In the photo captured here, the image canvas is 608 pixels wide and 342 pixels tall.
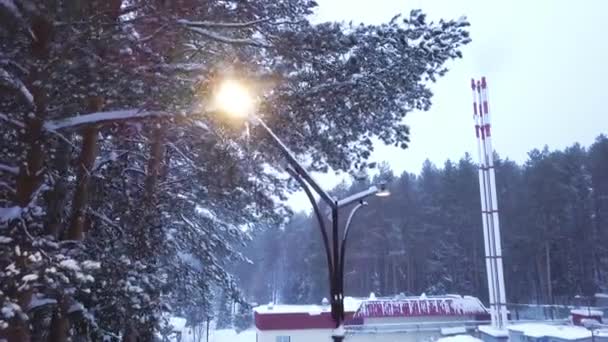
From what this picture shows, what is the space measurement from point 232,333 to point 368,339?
25.1 m

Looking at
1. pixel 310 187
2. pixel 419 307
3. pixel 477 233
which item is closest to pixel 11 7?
pixel 310 187

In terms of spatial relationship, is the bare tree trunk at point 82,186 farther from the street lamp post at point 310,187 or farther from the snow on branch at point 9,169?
the street lamp post at point 310,187

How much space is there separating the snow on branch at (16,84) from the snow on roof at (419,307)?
23592mm

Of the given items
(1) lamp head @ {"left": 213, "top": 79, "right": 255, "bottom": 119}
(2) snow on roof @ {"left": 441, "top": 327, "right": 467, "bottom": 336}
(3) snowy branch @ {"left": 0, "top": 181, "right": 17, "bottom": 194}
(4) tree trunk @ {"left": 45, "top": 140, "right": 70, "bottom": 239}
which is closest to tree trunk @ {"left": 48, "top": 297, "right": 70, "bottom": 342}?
(4) tree trunk @ {"left": 45, "top": 140, "right": 70, "bottom": 239}

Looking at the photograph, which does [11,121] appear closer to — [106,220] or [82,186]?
[82,186]

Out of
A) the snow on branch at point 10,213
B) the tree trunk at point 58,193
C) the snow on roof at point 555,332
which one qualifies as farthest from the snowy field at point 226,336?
the snow on branch at point 10,213

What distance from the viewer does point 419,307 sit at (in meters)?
27.4

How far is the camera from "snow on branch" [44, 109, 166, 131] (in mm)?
5082

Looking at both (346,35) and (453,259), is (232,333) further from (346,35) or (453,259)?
(346,35)

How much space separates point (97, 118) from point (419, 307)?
24798 mm

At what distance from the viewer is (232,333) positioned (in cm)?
4750

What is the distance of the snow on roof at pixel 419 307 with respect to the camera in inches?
1056

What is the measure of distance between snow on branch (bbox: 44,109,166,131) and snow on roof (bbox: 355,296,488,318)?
22.9m

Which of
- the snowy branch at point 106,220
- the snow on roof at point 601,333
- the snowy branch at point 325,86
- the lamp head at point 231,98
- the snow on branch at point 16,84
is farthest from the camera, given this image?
the snow on roof at point 601,333
